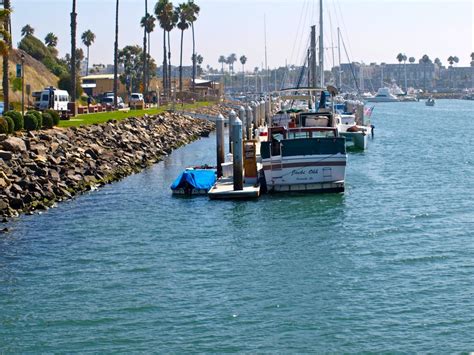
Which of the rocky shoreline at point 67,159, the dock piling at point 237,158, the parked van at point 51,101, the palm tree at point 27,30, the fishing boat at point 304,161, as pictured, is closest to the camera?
the rocky shoreline at point 67,159

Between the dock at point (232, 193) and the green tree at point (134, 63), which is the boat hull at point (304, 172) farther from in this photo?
the green tree at point (134, 63)

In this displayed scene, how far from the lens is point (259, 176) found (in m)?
42.5

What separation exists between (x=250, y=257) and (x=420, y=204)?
493 inches

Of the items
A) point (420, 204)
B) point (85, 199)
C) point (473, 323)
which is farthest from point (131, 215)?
point (473, 323)

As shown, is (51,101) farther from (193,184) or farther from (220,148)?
(193,184)

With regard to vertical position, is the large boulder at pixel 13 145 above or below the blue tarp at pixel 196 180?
above

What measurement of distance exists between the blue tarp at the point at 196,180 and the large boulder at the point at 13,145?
7.38 meters

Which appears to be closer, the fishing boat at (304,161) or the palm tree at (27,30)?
the fishing boat at (304,161)

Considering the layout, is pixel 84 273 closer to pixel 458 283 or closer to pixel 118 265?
pixel 118 265

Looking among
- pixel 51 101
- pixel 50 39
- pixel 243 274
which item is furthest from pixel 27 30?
pixel 243 274

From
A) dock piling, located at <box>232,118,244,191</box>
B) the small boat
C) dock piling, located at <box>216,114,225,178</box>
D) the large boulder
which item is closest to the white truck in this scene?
the large boulder

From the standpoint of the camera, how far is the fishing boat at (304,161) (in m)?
39.3

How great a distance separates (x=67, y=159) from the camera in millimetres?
46344

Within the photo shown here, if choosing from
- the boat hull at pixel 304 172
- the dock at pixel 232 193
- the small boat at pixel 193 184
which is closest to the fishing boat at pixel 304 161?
the boat hull at pixel 304 172
